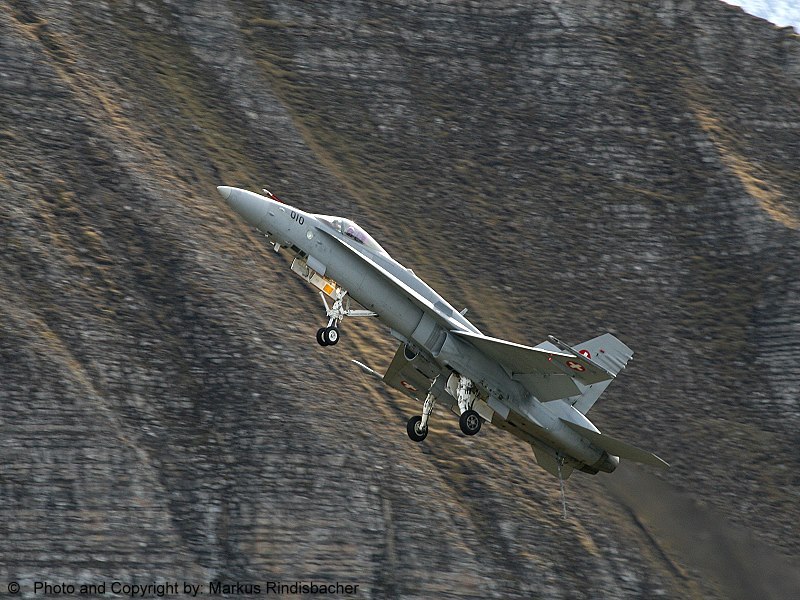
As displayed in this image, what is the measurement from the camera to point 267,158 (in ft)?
146

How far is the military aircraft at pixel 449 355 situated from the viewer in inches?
1118

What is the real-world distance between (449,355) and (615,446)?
5.20 m

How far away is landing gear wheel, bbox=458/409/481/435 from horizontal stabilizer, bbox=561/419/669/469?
255 cm

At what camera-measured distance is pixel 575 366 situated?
93.9 feet

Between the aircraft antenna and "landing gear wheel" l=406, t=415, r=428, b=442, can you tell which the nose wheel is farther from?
the aircraft antenna

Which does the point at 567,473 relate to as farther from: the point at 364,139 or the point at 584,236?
the point at 364,139

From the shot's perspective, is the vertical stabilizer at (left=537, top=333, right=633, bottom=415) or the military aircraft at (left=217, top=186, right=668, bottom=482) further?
the vertical stabilizer at (left=537, top=333, right=633, bottom=415)

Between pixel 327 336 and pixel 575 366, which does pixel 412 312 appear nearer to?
pixel 327 336

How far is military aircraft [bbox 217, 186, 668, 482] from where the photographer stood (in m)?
28.4

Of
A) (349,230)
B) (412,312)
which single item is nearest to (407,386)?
(412,312)

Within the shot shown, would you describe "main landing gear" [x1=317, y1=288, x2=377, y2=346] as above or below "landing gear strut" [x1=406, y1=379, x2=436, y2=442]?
above

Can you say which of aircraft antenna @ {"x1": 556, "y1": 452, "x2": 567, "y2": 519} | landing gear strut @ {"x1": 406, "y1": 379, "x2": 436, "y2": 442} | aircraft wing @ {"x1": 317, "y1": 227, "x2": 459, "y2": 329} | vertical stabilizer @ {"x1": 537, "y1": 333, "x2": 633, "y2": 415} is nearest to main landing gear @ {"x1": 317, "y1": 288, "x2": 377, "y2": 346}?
aircraft wing @ {"x1": 317, "y1": 227, "x2": 459, "y2": 329}

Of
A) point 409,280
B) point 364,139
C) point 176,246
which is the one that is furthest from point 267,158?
point 409,280

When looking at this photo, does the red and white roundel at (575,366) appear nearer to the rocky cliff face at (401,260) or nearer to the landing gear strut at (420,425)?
the landing gear strut at (420,425)
